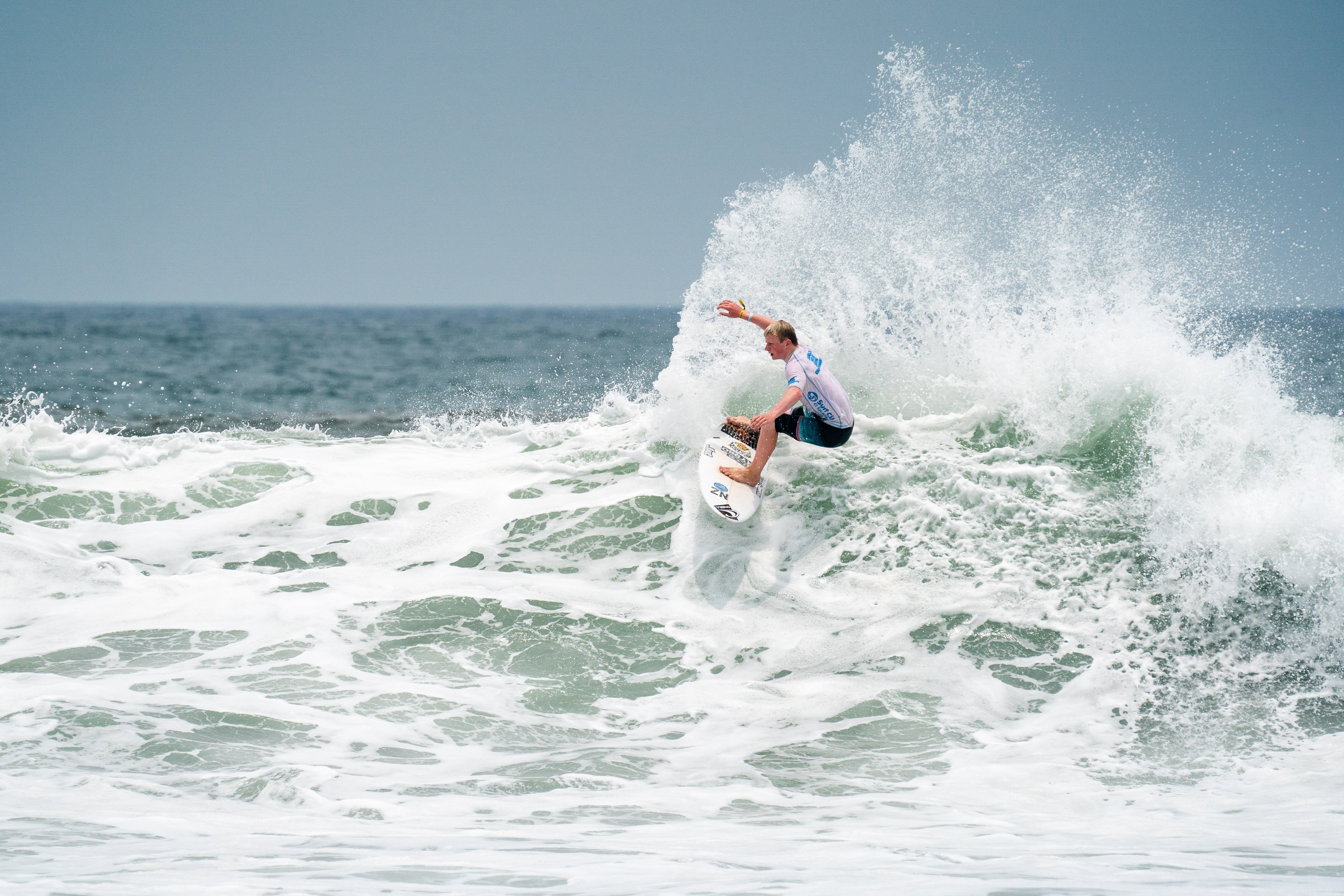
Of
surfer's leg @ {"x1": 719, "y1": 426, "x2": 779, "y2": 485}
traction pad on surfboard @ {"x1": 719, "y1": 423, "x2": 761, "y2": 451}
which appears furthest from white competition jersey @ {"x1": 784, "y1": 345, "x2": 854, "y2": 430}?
traction pad on surfboard @ {"x1": 719, "y1": 423, "x2": 761, "y2": 451}

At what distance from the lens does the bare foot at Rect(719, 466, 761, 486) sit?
8.48m

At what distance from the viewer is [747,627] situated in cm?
758

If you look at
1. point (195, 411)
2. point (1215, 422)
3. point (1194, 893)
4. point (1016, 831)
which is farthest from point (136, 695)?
point (195, 411)

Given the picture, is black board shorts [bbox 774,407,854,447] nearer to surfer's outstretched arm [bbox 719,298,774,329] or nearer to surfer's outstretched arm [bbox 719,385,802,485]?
surfer's outstretched arm [bbox 719,385,802,485]

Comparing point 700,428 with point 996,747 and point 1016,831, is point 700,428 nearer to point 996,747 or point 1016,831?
point 996,747

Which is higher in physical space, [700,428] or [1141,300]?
[1141,300]

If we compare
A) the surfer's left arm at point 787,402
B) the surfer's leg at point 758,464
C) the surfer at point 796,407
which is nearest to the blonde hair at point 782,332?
the surfer at point 796,407

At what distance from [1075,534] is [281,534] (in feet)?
23.5

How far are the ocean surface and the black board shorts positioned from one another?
23.3 inches

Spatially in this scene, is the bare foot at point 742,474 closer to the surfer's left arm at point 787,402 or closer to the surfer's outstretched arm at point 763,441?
the surfer's outstretched arm at point 763,441

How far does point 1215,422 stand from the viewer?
28.0ft

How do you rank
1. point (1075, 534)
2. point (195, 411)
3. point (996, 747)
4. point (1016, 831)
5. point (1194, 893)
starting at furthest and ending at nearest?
point (195, 411), point (1075, 534), point (996, 747), point (1016, 831), point (1194, 893)

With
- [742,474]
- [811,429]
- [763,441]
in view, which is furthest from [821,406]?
[742,474]

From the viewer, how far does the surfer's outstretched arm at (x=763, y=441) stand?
7945mm
